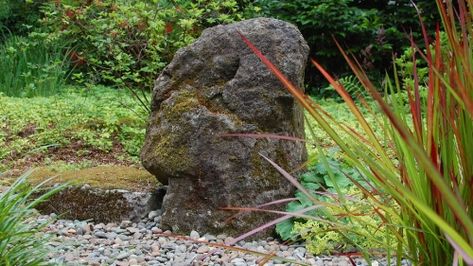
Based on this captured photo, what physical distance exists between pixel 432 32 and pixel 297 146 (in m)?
6.92

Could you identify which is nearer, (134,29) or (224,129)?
(224,129)

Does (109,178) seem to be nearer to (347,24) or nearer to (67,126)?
(67,126)

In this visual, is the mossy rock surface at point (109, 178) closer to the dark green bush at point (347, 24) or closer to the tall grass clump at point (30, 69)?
the tall grass clump at point (30, 69)

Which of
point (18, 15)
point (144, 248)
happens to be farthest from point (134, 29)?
point (18, 15)

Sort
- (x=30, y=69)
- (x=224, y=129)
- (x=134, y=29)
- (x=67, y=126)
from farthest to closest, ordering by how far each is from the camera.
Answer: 1. (x=30, y=69)
2. (x=134, y=29)
3. (x=67, y=126)
4. (x=224, y=129)

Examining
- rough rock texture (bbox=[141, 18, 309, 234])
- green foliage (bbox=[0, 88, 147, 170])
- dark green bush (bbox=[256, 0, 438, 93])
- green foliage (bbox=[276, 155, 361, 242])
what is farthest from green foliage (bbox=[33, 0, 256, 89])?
green foliage (bbox=[276, 155, 361, 242])

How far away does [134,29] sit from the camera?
7.51m

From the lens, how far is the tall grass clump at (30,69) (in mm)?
8641

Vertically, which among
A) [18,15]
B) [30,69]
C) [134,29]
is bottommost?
[30,69]

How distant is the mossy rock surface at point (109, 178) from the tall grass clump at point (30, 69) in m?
3.86

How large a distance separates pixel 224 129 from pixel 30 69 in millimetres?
6114

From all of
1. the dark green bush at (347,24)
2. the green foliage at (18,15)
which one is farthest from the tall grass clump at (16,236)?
the green foliage at (18,15)

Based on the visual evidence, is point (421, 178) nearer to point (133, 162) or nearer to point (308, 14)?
point (133, 162)

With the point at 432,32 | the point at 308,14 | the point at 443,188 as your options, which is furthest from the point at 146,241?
the point at 432,32
